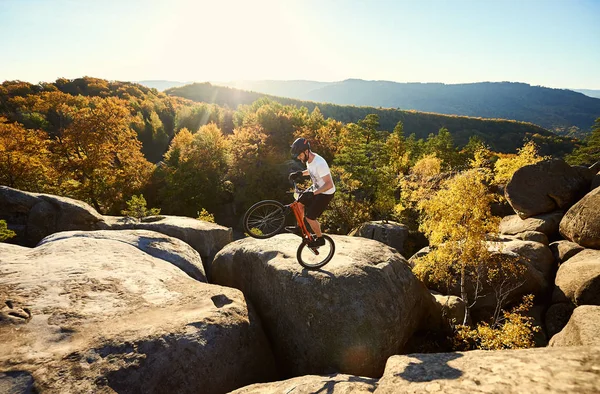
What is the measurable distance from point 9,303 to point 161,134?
9492 cm

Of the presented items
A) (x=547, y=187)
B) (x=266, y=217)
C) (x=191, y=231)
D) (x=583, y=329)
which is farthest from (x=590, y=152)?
(x=191, y=231)

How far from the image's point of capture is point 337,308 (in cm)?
830

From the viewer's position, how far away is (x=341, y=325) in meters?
8.17

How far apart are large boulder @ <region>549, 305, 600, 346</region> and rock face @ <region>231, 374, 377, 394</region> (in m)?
8.38

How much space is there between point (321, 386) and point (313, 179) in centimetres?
513

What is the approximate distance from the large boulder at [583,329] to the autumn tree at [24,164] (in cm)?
4264

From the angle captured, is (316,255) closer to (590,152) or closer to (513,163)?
(513,163)

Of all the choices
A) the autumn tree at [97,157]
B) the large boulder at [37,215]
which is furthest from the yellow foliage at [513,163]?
the autumn tree at [97,157]

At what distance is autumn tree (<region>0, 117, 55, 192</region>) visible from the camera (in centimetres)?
2769

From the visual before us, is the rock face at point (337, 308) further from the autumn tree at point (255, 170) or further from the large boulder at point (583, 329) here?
the autumn tree at point (255, 170)

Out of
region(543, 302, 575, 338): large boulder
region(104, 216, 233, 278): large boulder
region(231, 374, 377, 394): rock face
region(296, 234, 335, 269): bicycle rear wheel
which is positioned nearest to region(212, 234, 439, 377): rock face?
region(296, 234, 335, 269): bicycle rear wheel

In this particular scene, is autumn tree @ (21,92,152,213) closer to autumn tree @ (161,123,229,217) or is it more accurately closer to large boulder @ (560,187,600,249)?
autumn tree @ (161,123,229,217)

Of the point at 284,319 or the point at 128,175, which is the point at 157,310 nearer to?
the point at 284,319

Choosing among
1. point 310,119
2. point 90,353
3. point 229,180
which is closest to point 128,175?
point 229,180
